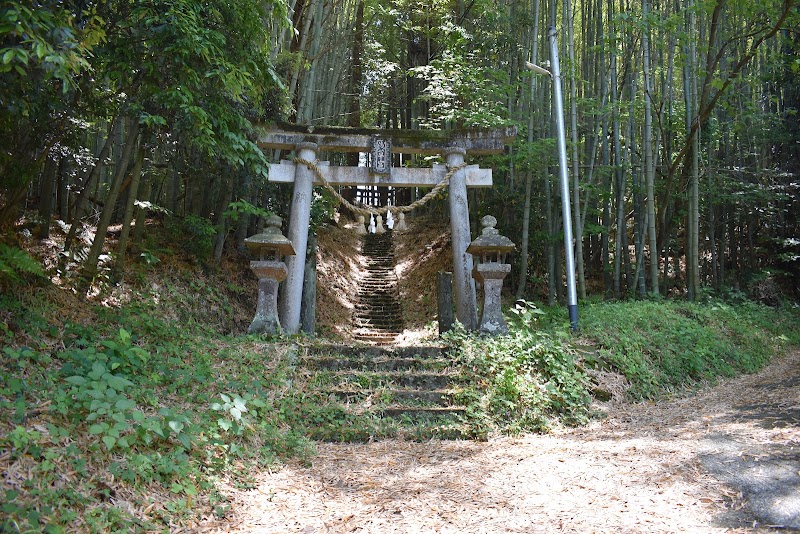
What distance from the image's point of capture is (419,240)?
1477 cm

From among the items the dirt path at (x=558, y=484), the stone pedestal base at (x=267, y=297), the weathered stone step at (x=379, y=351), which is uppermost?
the stone pedestal base at (x=267, y=297)

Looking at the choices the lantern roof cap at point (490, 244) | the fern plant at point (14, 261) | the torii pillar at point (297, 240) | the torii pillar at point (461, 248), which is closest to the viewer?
the fern plant at point (14, 261)

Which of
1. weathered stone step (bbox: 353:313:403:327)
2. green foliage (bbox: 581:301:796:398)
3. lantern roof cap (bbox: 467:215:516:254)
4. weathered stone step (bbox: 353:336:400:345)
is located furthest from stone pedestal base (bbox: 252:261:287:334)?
weathered stone step (bbox: 353:313:403:327)

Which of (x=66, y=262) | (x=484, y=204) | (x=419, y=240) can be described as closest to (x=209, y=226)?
(x=66, y=262)

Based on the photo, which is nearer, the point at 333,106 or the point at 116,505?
the point at 116,505

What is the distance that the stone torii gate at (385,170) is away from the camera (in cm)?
747

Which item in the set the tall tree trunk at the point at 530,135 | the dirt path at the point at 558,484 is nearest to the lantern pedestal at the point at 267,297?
the dirt path at the point at 558,484

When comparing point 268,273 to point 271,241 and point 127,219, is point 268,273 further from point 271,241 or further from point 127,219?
point 127,219

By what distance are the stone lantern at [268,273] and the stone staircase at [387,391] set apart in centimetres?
77

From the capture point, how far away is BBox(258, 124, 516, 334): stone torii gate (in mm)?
7473

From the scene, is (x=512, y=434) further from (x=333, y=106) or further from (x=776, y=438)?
(x=333, y=106)

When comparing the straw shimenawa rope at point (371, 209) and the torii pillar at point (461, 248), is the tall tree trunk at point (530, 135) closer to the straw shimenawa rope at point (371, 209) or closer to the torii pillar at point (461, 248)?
the torii pillar at point (461, 248)

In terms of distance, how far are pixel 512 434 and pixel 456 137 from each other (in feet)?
14.6

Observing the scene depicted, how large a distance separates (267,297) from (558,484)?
4.11 meters
